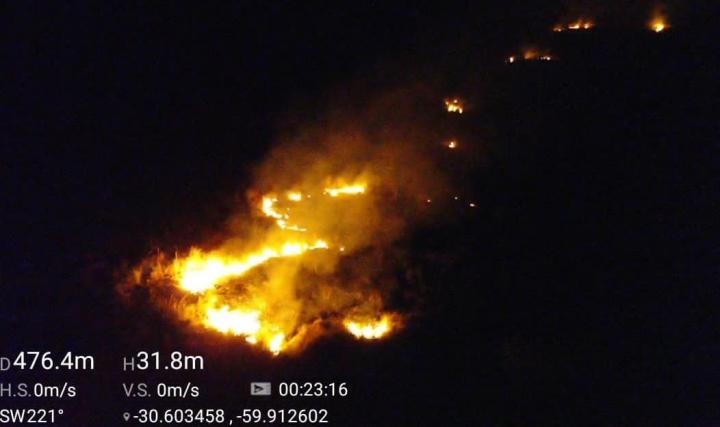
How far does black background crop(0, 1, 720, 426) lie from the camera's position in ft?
22.7

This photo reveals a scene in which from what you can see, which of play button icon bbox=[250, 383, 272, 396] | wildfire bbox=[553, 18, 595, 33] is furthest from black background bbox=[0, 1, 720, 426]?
wildfire bbox=[553, 18, 595, 33]

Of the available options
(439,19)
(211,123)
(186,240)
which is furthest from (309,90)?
(186,240)

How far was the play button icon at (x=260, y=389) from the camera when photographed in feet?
22.2

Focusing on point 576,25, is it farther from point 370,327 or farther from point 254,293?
point 254,293

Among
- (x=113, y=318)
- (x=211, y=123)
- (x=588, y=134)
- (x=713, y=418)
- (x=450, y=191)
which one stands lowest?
(x=713, y=418)

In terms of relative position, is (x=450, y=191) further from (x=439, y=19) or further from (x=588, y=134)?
(x=439, y=19)

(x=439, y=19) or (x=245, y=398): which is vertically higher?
(x=439, y=19)

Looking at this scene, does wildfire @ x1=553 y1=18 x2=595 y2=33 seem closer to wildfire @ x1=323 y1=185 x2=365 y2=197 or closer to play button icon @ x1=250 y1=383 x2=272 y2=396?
wildfire @ x1=323 y1=185 x2=365 y2=197

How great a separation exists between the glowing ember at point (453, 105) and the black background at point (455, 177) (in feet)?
0.87

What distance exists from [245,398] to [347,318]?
1.55 metres

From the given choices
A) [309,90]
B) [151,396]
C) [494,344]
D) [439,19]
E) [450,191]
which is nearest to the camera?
[151,396]

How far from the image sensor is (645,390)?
22.5ft

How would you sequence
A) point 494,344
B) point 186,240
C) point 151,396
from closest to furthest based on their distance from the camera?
1. point 151,396
2. point 494,344
3. point 186,240

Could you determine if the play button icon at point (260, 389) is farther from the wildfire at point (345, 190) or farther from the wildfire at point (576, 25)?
the wildfire at point (576, 25)
